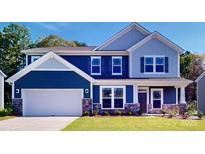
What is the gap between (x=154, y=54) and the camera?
24156 millimetres

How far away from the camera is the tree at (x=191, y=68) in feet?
62.3

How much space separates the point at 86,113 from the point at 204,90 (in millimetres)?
6658

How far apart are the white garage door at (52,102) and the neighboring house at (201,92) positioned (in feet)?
21.4

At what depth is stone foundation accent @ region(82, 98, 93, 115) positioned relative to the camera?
21859 millimetres

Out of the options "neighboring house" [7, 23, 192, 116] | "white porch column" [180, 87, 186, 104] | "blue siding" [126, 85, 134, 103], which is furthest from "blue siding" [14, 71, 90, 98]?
"white porch column" [180, 87, 186, 104]

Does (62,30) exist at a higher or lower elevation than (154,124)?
higher

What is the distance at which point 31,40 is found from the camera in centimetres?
1812

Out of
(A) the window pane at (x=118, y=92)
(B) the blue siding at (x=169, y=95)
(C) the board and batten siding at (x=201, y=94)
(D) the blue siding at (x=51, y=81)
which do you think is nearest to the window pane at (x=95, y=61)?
(A) the window pane at (x=118, y=92)

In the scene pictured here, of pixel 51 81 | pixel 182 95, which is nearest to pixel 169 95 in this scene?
pixel 182 95
